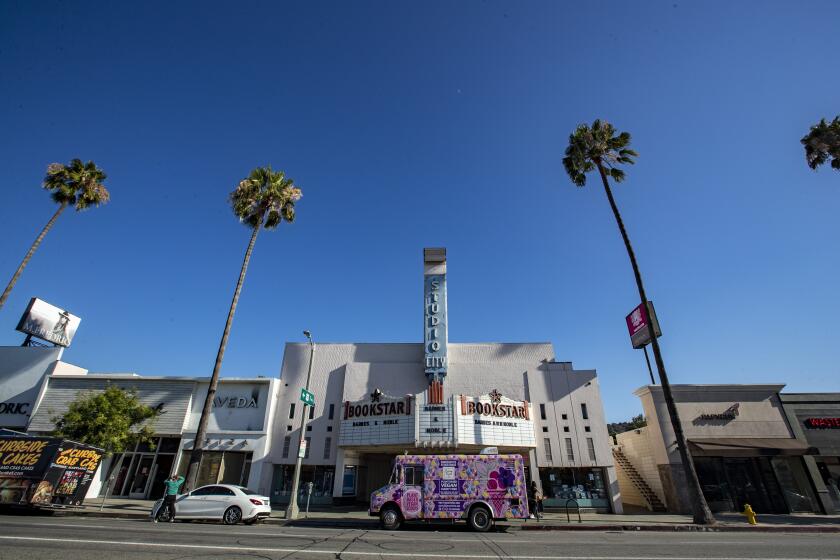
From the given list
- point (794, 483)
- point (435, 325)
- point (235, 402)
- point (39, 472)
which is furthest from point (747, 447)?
point (39, 472)

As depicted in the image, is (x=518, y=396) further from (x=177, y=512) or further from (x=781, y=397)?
(x=177, y=512)

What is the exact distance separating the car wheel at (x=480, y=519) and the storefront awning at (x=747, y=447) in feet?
56.9

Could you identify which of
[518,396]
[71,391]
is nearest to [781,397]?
[518,396]

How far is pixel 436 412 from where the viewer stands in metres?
25.5

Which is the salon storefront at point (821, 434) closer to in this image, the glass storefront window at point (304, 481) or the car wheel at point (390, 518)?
the car wheel at point (390, 518)

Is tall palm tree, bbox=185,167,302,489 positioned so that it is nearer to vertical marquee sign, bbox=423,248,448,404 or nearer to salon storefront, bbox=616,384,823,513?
vertical marquee sign, bbox=423,248,448,404

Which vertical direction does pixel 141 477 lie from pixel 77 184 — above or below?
below

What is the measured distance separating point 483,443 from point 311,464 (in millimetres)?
12546

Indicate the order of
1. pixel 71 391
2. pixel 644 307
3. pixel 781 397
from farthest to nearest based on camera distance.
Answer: pixel 71 391, pixel 781 397, pixel 644 307

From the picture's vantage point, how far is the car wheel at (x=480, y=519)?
586 inches

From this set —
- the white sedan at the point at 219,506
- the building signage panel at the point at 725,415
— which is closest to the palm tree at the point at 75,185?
the white sedan at the point at 219,506

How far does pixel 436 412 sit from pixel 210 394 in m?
13.4

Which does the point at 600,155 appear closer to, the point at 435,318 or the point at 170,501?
the point at 435,318

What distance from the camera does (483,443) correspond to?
974 inches
